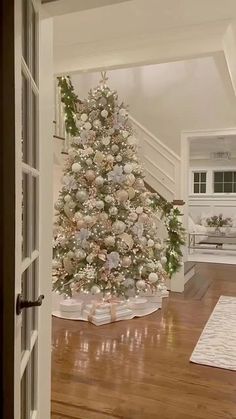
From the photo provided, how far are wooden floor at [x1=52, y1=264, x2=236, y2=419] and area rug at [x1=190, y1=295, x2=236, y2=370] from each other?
0.25 feet

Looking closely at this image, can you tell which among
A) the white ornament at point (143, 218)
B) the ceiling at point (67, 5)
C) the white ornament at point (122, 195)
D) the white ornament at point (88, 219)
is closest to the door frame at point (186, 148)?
the white ornament at point (143, 218)

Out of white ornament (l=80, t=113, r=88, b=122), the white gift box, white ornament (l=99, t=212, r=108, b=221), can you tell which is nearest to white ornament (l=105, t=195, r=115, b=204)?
white ornament (l=99, t=212, r=108, b=221)

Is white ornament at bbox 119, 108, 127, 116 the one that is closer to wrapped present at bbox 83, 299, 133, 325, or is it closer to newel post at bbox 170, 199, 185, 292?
newel post at bbox 170, 199, 185, 292

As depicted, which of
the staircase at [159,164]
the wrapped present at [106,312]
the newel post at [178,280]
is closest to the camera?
the wrapped present at [106,312]

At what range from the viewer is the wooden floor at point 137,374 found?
200cm

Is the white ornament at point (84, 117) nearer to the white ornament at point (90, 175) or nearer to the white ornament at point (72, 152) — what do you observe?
the white ornament at point (72, 152)

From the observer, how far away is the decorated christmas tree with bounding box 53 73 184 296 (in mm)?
3648

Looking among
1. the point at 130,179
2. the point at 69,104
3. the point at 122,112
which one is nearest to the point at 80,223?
the point at 130,179

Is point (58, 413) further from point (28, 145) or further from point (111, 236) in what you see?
point (111, 236)

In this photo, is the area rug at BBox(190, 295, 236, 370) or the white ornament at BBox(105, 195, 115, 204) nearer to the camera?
the area rug at BBox(190, 295, 236, 370)

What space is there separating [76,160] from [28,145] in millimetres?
2702

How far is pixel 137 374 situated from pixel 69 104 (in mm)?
3040

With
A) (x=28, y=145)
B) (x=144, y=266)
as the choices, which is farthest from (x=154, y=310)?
(x=28, y=145)

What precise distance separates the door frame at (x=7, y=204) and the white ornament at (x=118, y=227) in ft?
9.25
